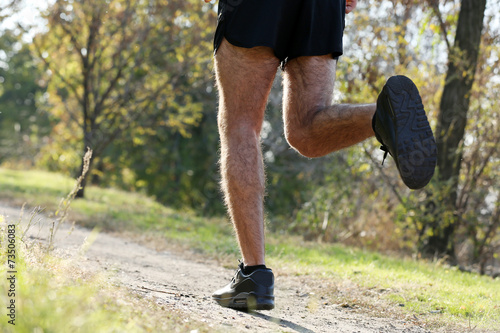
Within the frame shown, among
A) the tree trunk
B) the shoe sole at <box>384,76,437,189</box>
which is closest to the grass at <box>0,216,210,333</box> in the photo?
the shoe sole at <box>384,76,437,189</box>

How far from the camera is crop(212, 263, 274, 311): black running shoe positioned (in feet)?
6.94

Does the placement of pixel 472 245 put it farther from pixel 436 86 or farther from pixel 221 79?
pixel 221 79

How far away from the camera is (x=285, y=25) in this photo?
230cm

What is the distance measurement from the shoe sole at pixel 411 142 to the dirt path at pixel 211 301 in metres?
0.69

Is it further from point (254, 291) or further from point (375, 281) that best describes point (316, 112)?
point (375, 281)

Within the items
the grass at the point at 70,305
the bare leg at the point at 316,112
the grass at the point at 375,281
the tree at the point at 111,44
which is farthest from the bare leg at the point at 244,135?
the tree at the point at 111,44

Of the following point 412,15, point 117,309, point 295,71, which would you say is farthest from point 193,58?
point 117,309

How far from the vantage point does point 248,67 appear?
7.47ft

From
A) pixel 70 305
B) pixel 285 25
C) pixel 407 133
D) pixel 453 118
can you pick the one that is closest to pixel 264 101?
pixel 285 25

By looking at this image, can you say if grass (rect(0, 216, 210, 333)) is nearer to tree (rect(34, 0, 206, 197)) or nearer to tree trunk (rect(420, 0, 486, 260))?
tree trunk (rect(420, 0, 486, 260))

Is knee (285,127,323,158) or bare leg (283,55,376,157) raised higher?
bare leg (283,55,376,157)

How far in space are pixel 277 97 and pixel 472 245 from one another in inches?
264

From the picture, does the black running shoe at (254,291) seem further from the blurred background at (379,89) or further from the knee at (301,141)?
the blurred background at (379,89)

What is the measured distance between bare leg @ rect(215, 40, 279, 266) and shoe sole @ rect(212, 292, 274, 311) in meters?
0.14
